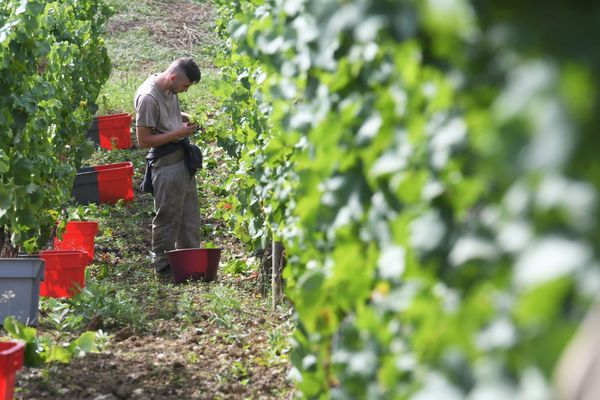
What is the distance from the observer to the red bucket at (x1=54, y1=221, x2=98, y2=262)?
28.2 feet

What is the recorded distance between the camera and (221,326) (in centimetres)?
654

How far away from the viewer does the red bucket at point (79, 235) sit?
8.59 meters

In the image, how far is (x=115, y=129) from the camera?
13.1m

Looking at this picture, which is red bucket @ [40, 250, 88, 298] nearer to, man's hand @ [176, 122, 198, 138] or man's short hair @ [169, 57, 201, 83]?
man's hand @ [176, 122, 198, 138]

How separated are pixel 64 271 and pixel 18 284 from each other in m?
1.14

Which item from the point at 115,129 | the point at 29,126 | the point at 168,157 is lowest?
the point at 29,126

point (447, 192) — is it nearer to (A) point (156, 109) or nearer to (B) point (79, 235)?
(A) point (156, 109)

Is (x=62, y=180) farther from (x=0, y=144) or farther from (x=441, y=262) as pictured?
(x=441, y=262)

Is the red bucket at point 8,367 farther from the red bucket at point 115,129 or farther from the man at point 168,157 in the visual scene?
the red bucket at point 115,129

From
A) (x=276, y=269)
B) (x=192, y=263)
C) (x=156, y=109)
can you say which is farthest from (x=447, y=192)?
(x=156, y=109)

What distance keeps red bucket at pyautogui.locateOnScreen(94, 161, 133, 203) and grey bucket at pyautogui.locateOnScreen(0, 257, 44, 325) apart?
186 inches

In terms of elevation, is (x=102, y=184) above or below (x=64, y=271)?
above

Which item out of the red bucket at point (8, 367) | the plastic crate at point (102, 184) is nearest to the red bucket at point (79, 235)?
the plastic crate at point (102, 184)

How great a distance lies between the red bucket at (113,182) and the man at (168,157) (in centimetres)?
205
